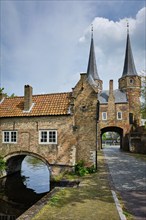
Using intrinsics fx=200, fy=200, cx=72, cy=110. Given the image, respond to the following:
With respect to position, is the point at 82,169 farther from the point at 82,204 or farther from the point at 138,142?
the point at 138,142

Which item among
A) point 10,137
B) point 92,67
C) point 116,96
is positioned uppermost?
point 92,67

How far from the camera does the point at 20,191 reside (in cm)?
1712

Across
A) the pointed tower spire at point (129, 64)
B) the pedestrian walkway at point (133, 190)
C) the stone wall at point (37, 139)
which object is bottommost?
the pedestrian walkway at point (133, 190)

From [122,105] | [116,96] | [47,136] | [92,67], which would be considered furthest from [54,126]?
[92,67]

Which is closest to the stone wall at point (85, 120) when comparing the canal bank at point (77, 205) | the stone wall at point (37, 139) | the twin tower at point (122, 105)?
the stone wall at point (37, 139)

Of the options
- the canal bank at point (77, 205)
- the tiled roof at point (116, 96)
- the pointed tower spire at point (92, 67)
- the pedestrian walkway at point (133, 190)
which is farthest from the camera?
the pointed tower spire at point (92, 67)

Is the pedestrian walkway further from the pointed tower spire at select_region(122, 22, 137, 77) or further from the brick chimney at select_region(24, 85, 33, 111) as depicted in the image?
the pointed tower spire at select_region(122, 22, 137, 77)

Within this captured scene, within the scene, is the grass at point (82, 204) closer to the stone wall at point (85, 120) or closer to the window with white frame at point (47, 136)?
the stone wall at point (85, 120)

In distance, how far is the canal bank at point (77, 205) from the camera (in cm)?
786

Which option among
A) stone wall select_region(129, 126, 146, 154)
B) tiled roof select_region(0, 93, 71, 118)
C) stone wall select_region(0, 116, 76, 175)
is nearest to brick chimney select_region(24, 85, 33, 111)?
tiled roof select_region(0, 93, 71, 118)

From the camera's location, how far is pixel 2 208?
41.9 ft

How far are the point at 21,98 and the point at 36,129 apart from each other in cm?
468

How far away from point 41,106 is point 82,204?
37.0 ft

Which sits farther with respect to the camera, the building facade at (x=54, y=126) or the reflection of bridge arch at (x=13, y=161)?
the reflection of bridge arch at (x=13, y=161)
